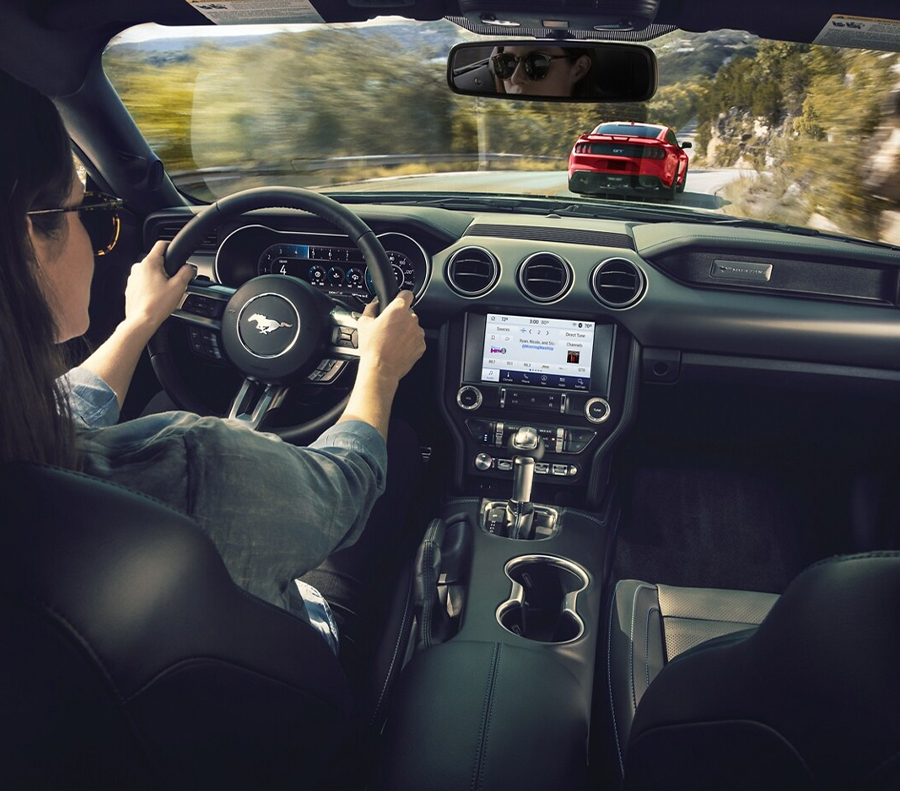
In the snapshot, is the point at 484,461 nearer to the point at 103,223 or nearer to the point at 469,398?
the point at 469,398

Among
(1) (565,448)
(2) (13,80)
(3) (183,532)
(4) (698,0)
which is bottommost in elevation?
(1) (565,448)

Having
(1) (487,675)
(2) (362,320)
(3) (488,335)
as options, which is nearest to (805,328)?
(3) (488,335)

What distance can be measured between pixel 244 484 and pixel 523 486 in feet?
4.80

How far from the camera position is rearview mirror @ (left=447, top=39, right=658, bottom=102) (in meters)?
2.32

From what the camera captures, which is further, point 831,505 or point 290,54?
point 290,54

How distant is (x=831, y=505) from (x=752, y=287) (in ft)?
4.38

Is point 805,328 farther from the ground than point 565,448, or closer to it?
farther from the ground

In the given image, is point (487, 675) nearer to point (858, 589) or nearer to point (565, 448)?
point (858, 589)

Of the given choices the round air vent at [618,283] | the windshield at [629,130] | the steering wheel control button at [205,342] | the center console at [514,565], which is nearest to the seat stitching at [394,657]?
the center console at [514,565]

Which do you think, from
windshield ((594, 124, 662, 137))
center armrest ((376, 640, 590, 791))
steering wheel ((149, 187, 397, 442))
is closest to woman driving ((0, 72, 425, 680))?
center armrest ((376, 640, 590, 791))

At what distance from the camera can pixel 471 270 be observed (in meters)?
2.95

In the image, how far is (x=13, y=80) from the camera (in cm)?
132

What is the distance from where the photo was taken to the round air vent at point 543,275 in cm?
287

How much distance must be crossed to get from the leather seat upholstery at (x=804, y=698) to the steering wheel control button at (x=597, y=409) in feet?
5.75
